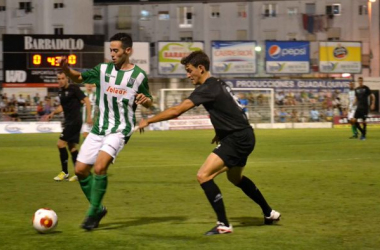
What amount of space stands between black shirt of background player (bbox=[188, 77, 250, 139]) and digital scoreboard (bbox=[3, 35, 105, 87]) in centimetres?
3662

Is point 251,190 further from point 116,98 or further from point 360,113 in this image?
point 360,113

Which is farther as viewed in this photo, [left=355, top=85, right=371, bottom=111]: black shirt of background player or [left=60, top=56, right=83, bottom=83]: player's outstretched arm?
[left=355, top=85, right=371, bottom=111]: black shirt of background player

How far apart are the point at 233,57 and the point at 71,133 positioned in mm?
42007

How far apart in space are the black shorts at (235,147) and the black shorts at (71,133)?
24.4ft

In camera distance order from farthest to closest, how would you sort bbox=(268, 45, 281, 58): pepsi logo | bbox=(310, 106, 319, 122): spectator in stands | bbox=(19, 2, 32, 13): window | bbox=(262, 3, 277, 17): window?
bbox=(262, 3, 277, 17): window → bbox=(19, 2, 32, 13): window → bbox=(268, 45, 281, 58): pepsi logo → bbox=(310, 106, 319, 122): spectator in stands

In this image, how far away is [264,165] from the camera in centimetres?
1848

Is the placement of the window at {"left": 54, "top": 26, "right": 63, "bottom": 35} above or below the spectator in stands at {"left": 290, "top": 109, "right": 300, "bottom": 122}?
above

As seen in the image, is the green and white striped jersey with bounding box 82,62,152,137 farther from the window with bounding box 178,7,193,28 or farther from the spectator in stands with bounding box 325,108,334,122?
the window with bounding box 178,7,193,28

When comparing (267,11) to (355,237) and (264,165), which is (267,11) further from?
(355,237)

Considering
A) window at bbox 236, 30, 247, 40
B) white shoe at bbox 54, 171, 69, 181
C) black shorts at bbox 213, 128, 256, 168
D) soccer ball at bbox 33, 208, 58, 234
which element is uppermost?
window at bbox 236, 30, 247, 40

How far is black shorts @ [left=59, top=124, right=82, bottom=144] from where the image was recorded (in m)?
15.8

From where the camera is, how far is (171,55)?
187 ft

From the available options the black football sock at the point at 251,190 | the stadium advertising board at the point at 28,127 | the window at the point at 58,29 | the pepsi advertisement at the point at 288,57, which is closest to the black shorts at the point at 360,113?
the stadium advertising board at the point at 28,127

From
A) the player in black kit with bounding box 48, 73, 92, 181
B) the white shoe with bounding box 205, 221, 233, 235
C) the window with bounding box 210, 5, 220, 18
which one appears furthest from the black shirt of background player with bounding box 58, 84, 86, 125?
the window with bounding box 210, 5, 220, 18
